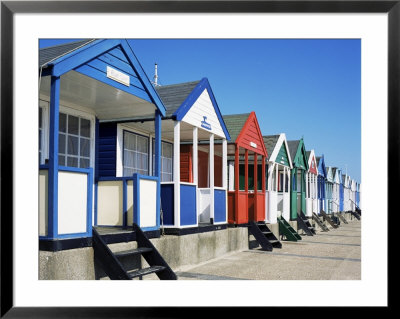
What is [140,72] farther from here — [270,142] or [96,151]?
[270,142]

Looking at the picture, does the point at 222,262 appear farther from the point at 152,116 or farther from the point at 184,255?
the point at 152,116

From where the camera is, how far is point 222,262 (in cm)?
1087

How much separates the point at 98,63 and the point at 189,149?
6.48 meters

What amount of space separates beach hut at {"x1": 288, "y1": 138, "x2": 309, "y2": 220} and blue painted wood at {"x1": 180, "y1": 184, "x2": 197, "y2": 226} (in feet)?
35.1

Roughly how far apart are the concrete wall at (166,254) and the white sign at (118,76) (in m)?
2.74

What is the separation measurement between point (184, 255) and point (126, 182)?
2.21 metres

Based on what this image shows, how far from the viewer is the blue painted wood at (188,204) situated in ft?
32.1

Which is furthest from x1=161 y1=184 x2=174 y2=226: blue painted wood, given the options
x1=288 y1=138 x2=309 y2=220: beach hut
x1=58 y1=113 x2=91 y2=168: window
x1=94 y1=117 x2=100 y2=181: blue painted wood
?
x1=288 y1=138 x2=309 y2=220: beach hut

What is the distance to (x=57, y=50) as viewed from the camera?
275 inches

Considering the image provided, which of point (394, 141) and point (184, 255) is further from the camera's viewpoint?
point (184, 255)

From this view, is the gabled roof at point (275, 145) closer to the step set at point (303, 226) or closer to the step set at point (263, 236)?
the step set at point (303, 226)

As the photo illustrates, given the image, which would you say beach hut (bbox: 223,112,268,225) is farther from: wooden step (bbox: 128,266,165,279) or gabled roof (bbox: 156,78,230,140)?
wooden step (bbox: 128,266,165,279)

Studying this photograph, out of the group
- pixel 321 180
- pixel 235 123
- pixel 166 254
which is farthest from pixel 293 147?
pixel 166 254

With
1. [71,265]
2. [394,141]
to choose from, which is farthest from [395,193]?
[71,265]
